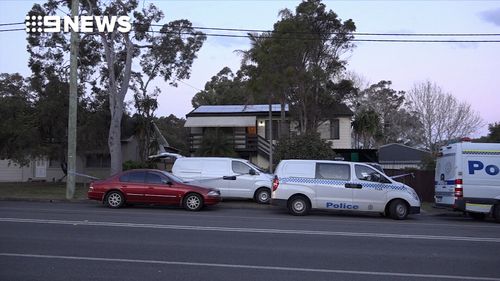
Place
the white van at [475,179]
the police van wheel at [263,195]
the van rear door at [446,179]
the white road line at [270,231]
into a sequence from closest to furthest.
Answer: the white road line at [270,231] → the white van at [475,179] → the van rear door at [446,179] → the police van wheel at [263,195]

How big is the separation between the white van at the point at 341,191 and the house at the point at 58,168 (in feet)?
68.1

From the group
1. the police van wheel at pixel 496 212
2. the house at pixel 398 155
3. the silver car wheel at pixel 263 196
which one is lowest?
the police van wheel at pixel 496 212

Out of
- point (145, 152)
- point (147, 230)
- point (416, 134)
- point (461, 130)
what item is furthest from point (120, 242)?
point (416, 134)

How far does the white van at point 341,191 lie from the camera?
16859 millimetres

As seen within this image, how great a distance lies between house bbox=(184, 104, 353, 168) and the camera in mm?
33406

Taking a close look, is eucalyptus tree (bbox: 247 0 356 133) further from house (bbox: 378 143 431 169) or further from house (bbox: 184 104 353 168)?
house (bbox: 378 143 431 169)

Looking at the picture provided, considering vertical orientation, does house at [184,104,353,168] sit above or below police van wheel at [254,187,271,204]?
above

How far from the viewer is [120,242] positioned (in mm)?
10039

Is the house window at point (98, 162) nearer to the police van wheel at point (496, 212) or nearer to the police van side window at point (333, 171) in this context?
the police van side window at point (333, 171)

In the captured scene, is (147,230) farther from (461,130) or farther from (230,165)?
(461,130)

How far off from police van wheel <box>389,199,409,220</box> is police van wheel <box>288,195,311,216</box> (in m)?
2.76

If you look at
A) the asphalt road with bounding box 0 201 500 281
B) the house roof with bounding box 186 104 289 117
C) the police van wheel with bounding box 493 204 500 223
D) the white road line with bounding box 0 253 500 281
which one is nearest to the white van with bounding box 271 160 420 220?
the asphalt road with bounding box 0 201 500 281

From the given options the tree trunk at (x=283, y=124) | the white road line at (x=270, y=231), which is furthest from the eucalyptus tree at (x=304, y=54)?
the white road line at (x=270, y=231)

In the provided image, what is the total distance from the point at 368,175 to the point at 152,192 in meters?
7.57
